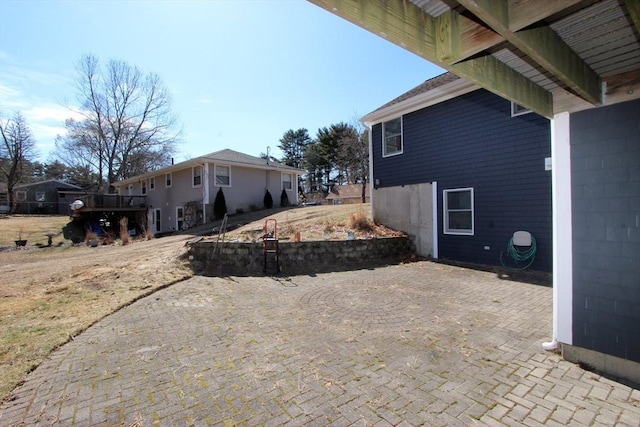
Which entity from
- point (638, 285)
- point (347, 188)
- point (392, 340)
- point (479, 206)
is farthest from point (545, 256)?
point (347, 188)

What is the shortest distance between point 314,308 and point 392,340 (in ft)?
5.61

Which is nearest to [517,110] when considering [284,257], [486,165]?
[486,165]

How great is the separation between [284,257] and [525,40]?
741cm

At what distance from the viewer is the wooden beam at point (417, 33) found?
1740 millimetres

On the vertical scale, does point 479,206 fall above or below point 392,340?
above

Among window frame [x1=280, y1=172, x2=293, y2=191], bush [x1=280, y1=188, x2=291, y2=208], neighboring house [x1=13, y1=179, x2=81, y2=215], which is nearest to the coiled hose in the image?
bush [x1=280, y1=188, x2=291, y2=208]

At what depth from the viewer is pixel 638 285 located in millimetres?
2889

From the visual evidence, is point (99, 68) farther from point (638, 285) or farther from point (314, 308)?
point (638, 285)

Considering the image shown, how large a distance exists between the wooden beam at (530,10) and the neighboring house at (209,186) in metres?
18.2

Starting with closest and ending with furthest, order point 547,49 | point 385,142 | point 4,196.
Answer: point 547,49 < point 385,142 < point 4,196

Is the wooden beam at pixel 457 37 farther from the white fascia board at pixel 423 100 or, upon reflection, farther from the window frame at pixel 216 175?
the window frame at pixel 216 175

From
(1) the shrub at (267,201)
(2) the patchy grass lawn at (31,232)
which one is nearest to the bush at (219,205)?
(1) the shrub at (267,201)

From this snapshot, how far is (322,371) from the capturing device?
125 inches

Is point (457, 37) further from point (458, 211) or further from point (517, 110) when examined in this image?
point (458, 211)
